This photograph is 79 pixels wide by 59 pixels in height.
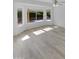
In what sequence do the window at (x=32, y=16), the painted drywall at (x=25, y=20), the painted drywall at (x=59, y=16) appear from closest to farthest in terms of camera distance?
1. the painted drywall at (x=25, y=20)
2. the window at (x=32, y=16)
3. the painted drywall at (x=59, y=16)

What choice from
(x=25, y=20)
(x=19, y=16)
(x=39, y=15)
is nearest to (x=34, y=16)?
(x=39, y=15)

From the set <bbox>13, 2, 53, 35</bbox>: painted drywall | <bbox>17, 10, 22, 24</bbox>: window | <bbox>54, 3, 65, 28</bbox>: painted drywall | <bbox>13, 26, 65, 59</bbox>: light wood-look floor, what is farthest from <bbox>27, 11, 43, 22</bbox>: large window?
<bbox>13, 26, 65, 59</bbox>: light wood-look floor

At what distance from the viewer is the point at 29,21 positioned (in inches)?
375

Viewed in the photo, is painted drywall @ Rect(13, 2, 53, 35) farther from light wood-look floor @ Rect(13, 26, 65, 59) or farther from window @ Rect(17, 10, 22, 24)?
light wood-look floor @ Rect(13, 26, 65, 59)

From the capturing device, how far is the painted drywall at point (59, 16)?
980cm

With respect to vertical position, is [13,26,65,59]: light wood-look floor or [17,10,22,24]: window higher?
[17,10,22,24]: window

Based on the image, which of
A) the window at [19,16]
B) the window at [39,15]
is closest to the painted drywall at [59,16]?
the window at [39,15]

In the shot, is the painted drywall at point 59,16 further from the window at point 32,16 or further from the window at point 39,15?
the window at point 32,16

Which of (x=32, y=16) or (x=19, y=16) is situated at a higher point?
(x=32, y=16)

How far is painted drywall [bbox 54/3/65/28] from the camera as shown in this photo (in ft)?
32.2

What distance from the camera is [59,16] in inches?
419

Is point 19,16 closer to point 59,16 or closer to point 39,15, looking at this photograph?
point 39,15

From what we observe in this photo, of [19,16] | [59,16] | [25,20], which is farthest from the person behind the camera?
[59,16]
